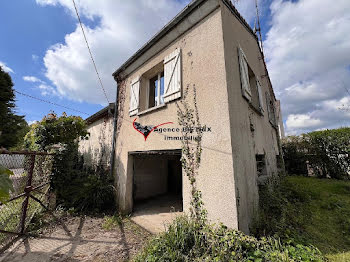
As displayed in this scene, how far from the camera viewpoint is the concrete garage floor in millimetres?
3853

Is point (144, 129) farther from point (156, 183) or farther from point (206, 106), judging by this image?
point (156, 183)

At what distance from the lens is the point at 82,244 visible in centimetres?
315

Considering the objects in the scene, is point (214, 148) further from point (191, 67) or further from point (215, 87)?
point (191, 67)

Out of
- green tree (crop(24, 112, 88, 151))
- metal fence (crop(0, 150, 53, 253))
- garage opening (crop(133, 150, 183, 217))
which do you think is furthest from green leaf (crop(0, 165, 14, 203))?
green tree (crop(24, 112, 88, 151))

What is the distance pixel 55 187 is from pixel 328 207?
28.2 ft

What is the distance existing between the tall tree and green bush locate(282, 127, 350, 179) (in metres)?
20.4

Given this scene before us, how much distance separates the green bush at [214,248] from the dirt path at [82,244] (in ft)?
2.64

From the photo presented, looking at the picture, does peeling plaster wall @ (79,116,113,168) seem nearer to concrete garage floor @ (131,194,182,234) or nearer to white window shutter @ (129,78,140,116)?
white window shutter @ (129,78,140,116)

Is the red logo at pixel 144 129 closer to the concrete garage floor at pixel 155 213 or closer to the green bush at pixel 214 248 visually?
the concrete garage floor at pixel 155 213

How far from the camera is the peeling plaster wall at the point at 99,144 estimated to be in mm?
6379

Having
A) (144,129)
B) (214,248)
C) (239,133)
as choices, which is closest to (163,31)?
(144,129)

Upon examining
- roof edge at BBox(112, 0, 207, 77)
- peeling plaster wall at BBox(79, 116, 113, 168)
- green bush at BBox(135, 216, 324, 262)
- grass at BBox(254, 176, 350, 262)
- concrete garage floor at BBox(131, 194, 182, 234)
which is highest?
roof edge at BBox(112, 0, 207, 77)

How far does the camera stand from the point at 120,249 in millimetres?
2969

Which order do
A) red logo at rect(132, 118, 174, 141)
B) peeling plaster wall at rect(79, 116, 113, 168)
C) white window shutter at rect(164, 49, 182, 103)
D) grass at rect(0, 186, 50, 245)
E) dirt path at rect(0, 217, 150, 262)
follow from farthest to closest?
peeling plaster wall at rect(79, 116, 113, 168)
red logo at rect(132, 118, 174, 141)
white window shutter at rect(164, 49, 182, 103)
grass at rect(0, 186, 50, 245)
dirt path at rect(0, 217, 150, 262)
